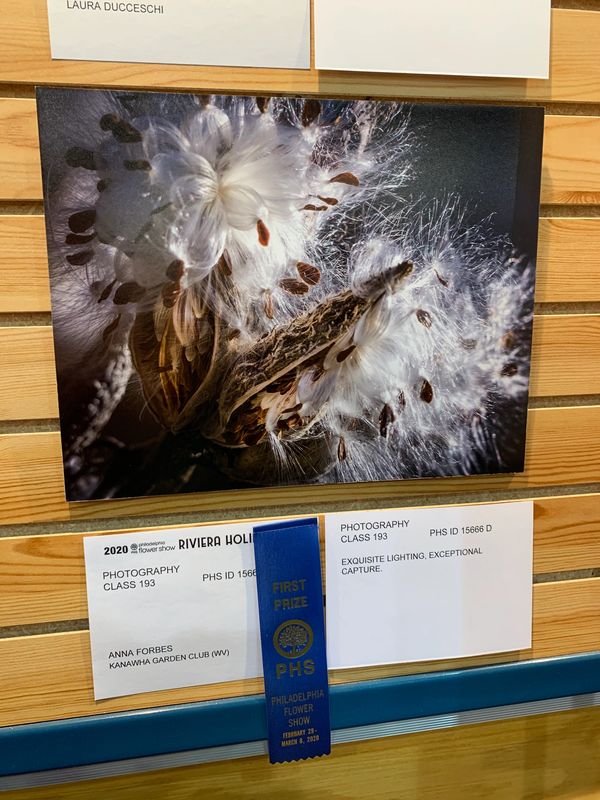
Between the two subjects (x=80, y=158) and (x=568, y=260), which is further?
(x=568, y=260)

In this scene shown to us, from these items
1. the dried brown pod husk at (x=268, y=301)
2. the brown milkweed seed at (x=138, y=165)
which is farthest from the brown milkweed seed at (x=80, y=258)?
the dried brown pod husk at (x=268, y=301)

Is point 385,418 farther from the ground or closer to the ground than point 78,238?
closer to the ground

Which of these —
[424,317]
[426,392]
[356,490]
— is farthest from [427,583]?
[424,317]

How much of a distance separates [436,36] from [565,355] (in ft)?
1.53

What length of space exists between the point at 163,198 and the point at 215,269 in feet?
0.35

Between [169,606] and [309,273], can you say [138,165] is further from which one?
[169,606]

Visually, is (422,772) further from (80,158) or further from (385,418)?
(80,158)

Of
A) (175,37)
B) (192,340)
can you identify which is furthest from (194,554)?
(175,37)

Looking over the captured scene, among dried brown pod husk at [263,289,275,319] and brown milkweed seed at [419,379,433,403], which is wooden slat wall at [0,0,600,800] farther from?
dried brown pod husk at [263,289,275,319]

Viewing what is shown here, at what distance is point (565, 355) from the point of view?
0.83 metres

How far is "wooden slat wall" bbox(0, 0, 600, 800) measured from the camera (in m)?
0.71

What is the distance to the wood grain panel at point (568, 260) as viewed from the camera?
31.8 inches

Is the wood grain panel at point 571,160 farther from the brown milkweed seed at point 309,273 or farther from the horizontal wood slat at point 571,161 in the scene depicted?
the brown milkweed seed at point 309,273

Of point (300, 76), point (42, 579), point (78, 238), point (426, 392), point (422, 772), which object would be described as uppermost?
point (300, 76)
